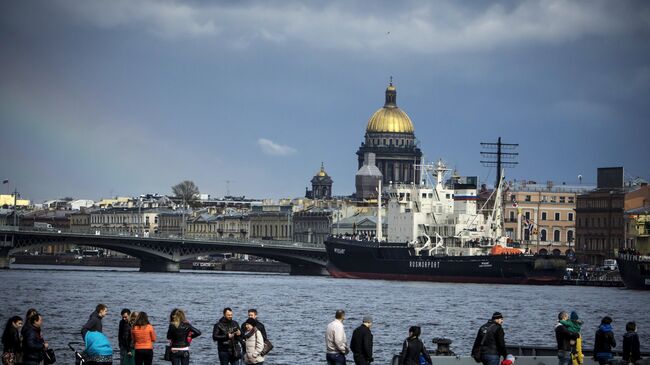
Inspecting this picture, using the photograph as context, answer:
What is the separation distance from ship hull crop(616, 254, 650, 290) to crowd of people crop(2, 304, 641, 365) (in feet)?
237

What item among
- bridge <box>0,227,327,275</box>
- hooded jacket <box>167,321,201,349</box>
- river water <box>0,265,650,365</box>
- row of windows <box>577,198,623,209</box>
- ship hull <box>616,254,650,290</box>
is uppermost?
row of windows <box>577,198,623,209</box>

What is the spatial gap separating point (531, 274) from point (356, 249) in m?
18.4

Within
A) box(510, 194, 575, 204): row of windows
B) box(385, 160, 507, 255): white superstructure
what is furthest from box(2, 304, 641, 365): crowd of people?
box(510, 194, 575, 204): row of windows

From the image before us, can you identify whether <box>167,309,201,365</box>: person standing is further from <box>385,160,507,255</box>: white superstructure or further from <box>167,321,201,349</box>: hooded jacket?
<box>385,160,507,255</box>: white superstructure

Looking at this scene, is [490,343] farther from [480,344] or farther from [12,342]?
[12,342]

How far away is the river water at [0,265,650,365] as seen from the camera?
1996 inches

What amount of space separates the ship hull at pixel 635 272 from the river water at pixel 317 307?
1.01m

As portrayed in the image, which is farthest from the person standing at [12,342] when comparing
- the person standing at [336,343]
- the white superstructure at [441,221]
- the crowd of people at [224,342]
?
the white superstructure at [441,221]

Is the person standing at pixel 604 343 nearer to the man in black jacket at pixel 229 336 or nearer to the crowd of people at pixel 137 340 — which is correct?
the crowd of people at pixel 137 340

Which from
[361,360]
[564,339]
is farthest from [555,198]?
[361,360]

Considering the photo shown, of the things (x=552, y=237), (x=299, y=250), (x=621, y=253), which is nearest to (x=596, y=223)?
(x=552, y=237)

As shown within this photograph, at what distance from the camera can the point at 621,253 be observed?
350 feet

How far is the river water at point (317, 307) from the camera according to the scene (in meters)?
50.7

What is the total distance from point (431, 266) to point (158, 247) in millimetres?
28042
